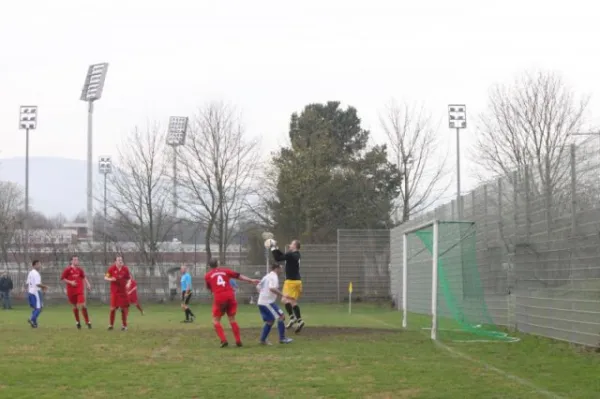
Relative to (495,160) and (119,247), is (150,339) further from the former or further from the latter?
(119,247)

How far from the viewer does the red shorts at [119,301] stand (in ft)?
71.1

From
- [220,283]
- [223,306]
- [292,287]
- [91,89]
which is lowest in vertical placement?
[223,306]

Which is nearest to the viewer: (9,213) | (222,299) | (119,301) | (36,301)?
(222,299)

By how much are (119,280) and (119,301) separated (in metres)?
0.58

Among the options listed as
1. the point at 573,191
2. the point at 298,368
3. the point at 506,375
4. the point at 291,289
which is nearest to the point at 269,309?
the point at 291,289

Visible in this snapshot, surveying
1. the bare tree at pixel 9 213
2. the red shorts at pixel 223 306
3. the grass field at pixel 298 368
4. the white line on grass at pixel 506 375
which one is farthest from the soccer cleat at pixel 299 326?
the bare tree at pixel 9 213

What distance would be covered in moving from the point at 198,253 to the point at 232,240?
6545 millimetres

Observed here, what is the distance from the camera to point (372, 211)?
50.0 metres

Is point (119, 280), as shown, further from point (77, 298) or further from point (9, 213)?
point (9, 213)

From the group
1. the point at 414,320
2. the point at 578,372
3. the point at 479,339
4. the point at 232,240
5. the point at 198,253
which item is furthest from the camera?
the point at 198,253

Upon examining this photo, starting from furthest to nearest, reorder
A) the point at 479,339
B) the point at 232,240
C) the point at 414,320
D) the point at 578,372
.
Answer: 1. the point at 232,240
2. the point at 414,320
3. the point at 479,339
4. the point at 578,372

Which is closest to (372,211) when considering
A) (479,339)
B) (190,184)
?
(190,184)

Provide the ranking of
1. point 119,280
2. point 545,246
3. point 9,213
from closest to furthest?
1. point 545,246
2. point 119,280
3. point 9,213

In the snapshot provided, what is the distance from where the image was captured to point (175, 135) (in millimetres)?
54094
